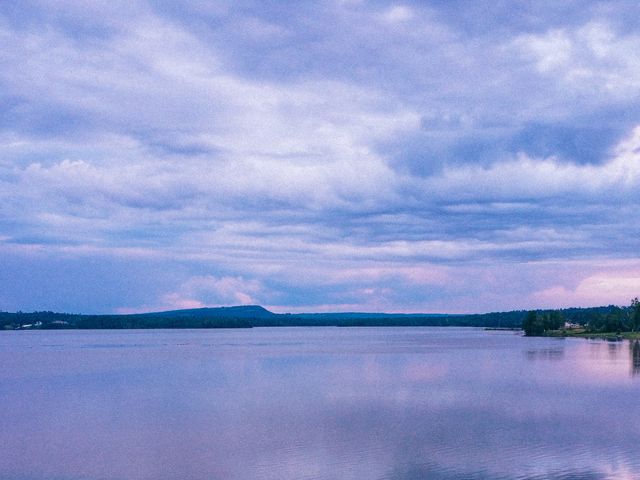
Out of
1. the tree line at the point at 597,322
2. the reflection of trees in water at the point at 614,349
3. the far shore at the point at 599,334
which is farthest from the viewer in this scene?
the tree line at the point at 597,322

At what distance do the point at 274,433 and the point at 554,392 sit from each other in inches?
884

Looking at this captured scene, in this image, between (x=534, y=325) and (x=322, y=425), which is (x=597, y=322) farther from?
(x=322, y=425)

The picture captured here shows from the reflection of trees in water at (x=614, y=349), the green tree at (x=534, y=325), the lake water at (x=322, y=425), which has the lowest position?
the lake water at (x=322, y=425)

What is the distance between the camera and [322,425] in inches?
1257

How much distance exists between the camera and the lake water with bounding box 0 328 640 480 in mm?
23844

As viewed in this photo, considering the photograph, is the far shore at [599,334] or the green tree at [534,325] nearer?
the far shore at [599,334]

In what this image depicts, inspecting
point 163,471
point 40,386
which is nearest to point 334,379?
point 40,386

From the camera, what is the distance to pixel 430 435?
29.0 m

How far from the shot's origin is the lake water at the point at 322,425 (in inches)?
939

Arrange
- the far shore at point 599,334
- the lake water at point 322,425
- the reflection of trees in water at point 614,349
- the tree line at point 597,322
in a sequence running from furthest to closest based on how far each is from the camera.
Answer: the tree line at point 597,322 < the far shore at point 599,334 < the reflection of trees in water at point 614,349 < the lake water at point 322,425

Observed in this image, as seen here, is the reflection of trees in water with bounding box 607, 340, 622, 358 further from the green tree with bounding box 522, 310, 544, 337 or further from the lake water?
the green tree with bounding box 522, 310, 544, 337

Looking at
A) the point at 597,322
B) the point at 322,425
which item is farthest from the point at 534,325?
the point at 322,425

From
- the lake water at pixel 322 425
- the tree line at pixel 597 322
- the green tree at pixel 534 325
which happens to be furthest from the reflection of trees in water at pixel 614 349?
the green tree at pixel 534 325

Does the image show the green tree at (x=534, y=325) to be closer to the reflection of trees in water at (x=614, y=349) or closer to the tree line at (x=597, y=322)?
the tree line at (x=597, y=322)
